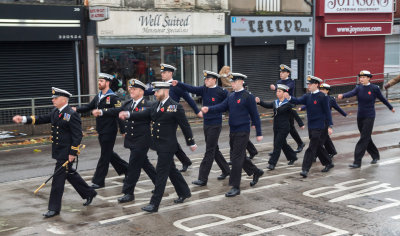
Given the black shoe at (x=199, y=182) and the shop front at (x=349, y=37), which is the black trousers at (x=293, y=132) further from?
the shop front at (x=349, y=37)

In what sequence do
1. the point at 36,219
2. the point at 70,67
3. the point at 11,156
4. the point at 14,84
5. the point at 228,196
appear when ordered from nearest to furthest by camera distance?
the point at 36,219 → the point at 228,196 → the point at 11,156 → the point at 14,84 → the point at 70,67

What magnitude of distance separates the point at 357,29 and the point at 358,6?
4.00 feet

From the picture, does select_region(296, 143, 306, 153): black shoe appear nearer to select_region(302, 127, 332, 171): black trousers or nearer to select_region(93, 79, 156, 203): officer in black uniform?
select_region(302, 127, 332, 171): black trousers

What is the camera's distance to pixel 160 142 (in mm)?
8664

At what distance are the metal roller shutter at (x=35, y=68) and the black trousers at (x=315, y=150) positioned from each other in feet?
39.6

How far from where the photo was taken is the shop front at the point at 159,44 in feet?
71.7

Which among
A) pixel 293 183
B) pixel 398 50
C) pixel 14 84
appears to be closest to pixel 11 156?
pixel 14 84

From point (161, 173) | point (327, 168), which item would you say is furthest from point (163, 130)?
point (327, 168)

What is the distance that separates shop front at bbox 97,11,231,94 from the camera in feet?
71.7

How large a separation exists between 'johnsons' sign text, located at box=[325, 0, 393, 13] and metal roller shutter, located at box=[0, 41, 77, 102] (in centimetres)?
1440

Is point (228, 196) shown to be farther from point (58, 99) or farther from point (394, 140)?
point (394, 140)

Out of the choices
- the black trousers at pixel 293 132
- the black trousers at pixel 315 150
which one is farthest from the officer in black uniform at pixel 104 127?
the black trousers at pixel 293 132

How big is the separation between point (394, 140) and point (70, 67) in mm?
11889

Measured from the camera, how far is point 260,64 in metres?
27.1
